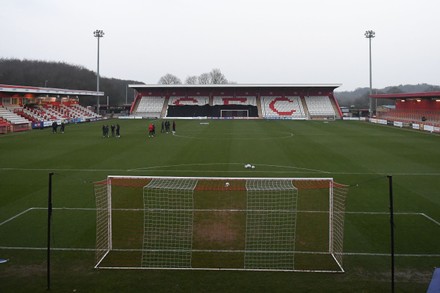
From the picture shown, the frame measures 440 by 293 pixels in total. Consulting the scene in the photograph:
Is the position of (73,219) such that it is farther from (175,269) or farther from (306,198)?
(306,198)

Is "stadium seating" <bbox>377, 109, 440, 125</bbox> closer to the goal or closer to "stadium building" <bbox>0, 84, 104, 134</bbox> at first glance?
the goal

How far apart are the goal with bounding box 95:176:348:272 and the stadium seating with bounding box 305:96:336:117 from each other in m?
61.6

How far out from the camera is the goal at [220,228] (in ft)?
33.0

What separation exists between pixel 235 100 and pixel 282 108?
32.9ft

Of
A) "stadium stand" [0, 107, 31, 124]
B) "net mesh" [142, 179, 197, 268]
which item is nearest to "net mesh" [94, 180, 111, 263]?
"net mesh" [142, 179, 197, 268]

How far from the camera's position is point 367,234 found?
11984mm

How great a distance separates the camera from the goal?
10.1 m

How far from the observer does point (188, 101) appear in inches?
3312

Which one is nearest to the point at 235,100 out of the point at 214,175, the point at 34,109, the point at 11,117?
the point at 34,109

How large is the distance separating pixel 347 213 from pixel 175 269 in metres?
7.13

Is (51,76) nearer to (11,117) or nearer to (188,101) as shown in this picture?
(188,101)

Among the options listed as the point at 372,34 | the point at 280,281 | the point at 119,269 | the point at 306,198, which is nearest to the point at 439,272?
the point at 280,281

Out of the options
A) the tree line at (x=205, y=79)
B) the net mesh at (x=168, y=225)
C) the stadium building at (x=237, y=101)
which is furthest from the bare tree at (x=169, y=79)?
the net mesh at (x=168, y=225)

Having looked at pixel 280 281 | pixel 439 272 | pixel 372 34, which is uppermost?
pixel 372 34
